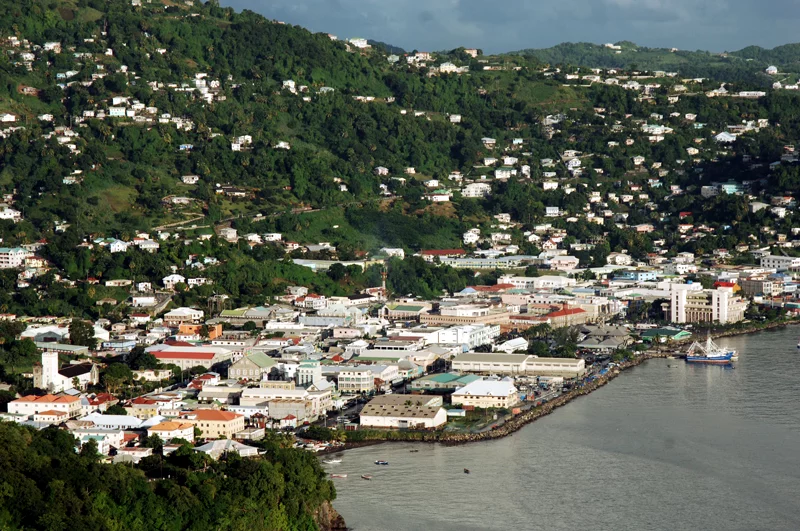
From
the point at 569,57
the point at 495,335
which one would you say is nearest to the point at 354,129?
the point at 495,335

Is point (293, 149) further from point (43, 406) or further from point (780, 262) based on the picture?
point (43, 406)

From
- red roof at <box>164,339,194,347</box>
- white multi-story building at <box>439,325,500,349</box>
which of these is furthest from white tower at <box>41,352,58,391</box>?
white multi-story building at <box>439,325,500,349</box>

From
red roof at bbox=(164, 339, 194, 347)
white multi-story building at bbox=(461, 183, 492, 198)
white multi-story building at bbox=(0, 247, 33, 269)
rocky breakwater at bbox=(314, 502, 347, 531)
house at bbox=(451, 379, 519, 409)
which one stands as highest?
white multi-story building at bbox=(461, 183, 492, 198)

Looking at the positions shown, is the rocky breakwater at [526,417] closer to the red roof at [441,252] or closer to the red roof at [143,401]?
the red roof at [143,401]

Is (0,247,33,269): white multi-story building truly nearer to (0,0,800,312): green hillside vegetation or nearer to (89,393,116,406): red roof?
(0,0,800,312): green hillside vegetation

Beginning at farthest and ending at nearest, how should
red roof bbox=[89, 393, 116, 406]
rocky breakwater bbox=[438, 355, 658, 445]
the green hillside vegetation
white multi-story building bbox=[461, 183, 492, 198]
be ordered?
white multi-story building bbox=[461, 183, 492, 198], the green hillside vegetation, red roof bbox=[89, 393, 116, 406], rocky breakwater bbox=[438, 355, 658, 445]

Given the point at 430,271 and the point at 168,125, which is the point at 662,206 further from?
the point at 168,125

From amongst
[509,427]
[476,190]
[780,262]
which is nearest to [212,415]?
[509,427]
